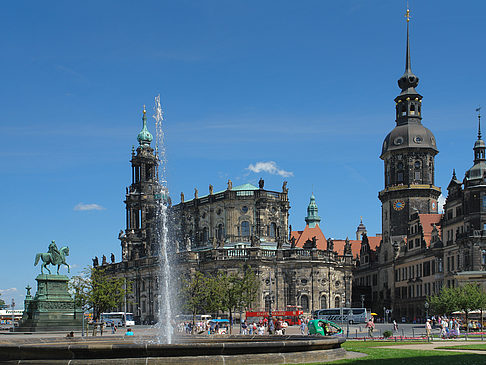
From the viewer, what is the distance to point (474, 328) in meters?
60.8

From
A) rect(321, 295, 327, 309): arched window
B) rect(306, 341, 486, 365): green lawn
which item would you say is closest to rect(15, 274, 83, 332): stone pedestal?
rect(306, 341, 486, 365): green lawn

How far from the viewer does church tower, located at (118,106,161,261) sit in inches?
4963

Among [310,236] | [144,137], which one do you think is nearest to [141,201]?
[144,137]

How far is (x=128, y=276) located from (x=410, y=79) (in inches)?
2203

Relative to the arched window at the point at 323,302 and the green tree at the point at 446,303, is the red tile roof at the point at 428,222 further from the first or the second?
the green tree at the point at 446,303

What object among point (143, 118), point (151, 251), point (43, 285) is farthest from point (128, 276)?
point (43, 285)

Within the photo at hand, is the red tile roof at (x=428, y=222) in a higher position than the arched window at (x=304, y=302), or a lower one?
higher

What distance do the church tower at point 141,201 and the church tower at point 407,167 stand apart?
3999 cm

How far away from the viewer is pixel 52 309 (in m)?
51.8

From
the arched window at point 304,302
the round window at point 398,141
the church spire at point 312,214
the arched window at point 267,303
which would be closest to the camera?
the arched window at point 267,303

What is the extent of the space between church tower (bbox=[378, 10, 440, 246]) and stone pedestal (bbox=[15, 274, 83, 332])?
67666 mm

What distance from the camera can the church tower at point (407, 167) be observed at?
109 meters

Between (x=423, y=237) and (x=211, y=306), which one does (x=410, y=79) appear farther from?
(x=211, y=306)

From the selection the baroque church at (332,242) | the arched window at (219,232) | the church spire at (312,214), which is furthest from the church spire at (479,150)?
the church spire at (312,214)
